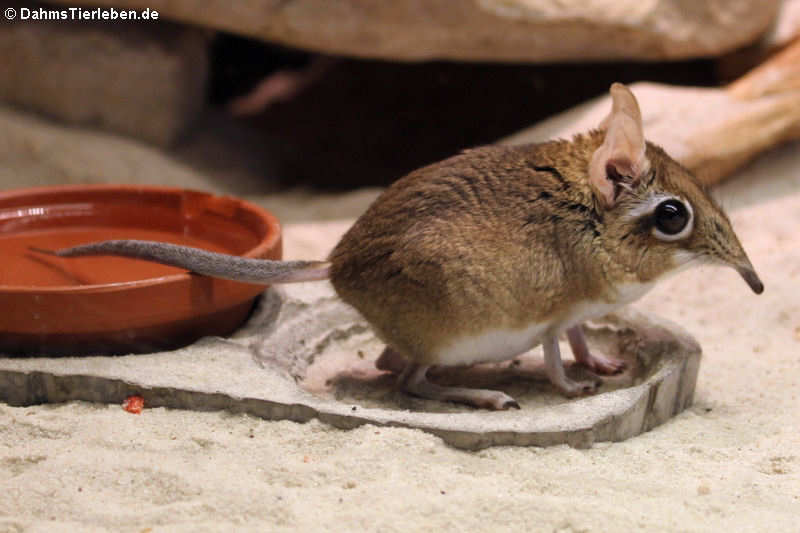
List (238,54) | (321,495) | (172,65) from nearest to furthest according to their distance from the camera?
(321,495)
(172,65)
(238,54)

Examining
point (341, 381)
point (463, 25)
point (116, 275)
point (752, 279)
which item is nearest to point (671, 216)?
point (752, 279)

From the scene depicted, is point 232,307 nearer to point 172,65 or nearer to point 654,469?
point 654,469

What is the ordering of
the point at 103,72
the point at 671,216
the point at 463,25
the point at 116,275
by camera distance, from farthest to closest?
the point at 103,72 → the point at 463,25 → the point at 116,275 → the point at 671,216

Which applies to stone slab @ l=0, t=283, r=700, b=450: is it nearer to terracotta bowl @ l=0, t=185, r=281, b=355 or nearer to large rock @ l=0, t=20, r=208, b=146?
terracotta bowl @ l=0, t=185, r=281, b=355

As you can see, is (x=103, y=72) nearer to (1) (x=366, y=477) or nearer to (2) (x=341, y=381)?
(2) (x=341, y=381)

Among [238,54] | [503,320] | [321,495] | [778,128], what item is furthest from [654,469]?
[238,54]

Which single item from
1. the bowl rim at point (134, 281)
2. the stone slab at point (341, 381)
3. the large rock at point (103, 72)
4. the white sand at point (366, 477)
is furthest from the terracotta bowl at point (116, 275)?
the large rock at point (103, 72)
